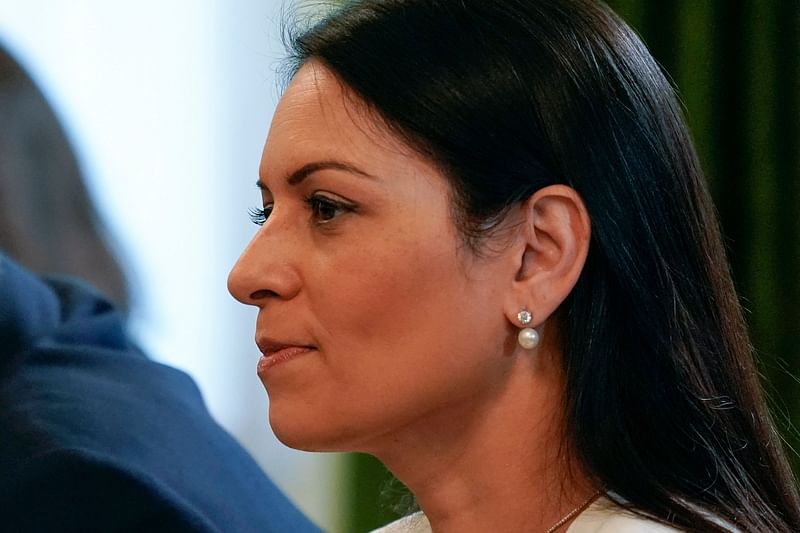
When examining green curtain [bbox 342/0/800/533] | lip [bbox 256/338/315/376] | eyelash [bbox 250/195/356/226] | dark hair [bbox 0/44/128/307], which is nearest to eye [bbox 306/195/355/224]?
eyelash [bbox 250/195/356/226]

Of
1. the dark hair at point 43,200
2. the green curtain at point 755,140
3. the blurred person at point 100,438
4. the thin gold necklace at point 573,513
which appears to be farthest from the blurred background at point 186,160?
the thin gold necklace at point 573,513

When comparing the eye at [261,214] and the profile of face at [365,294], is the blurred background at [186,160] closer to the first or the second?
the eye at [261,214]

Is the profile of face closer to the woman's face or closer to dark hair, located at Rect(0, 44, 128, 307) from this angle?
the woman's face

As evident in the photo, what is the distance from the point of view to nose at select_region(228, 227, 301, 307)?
1.13 metres

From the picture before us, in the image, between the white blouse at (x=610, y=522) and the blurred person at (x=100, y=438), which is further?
the blurred person at (x=100, y=438)

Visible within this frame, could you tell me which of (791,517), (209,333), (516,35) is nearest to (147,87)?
(209,333)

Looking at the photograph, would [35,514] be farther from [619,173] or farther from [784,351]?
[784,351]

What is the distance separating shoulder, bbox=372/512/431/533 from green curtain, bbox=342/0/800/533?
63 cm

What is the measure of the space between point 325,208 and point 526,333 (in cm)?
22

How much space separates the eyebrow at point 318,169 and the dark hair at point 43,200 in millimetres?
1170

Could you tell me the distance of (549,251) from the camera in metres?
1.14

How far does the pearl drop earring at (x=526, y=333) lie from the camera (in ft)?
3.73

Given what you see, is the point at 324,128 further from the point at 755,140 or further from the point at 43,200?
the point at 43,200

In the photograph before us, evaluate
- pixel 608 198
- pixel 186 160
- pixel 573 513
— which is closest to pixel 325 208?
pixel 608 198
